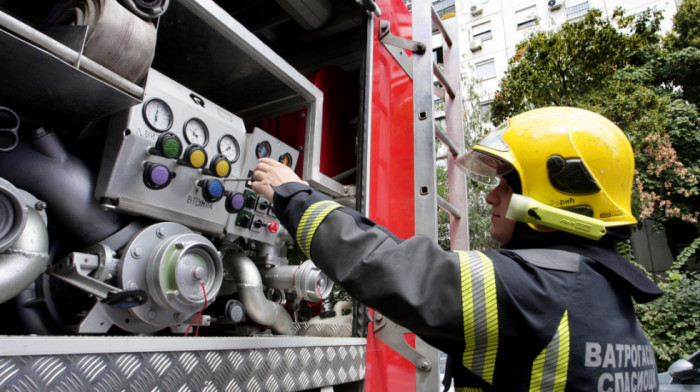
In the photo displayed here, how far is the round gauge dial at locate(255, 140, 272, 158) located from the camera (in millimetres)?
2064

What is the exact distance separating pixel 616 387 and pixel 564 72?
14090 millimetres

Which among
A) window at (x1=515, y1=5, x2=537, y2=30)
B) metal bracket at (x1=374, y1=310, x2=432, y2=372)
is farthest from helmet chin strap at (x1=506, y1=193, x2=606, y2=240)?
window at (x1=515, y1=5, x2=537, y2=30)

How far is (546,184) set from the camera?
5.01 feet

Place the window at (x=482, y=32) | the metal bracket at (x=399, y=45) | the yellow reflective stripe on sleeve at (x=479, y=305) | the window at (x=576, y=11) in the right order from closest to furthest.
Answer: the yellow reflective stripe on sleeve at (x=479, y=305), the metal bracket at (x=399, y=45), the window at (x=576, y=11), the window at (x=482, y=32)

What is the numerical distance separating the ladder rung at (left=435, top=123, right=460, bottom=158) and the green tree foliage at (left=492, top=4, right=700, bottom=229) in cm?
1039

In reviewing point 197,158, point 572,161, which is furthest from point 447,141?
point 197,158

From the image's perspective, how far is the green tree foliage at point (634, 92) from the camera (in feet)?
39.6

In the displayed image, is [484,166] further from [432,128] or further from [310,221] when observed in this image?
[310,221]

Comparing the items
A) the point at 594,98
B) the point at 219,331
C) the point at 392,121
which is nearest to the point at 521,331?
the point at 219,331

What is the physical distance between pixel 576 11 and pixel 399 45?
1015 inches

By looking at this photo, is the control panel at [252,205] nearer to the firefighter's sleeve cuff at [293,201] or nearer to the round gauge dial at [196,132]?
the round gauge dial at [196,132]

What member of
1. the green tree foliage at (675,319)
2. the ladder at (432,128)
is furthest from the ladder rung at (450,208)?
the green tree foliage at (675,319)

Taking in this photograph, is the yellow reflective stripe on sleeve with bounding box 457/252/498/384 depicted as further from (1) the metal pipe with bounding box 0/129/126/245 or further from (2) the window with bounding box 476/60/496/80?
(2) the window with bounding box 476/60/496/80

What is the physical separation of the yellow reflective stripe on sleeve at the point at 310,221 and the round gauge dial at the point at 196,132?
0.72 metres
